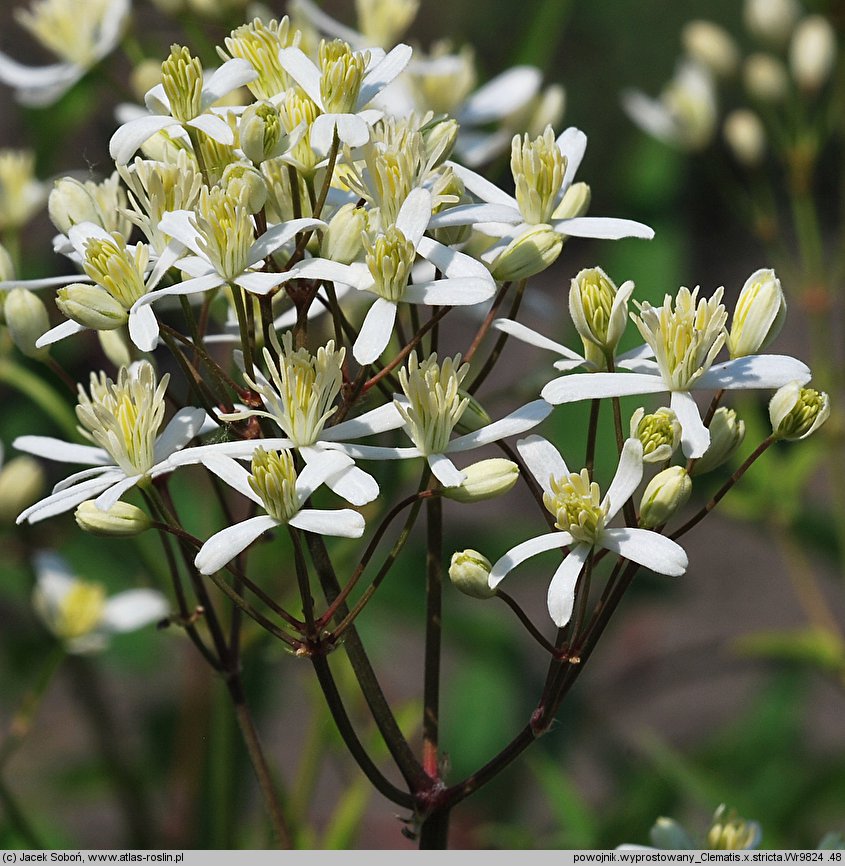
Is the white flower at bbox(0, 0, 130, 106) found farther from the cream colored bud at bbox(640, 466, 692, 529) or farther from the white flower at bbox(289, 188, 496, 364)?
the cream colored bud at bbox(640, 466, 692, 529)

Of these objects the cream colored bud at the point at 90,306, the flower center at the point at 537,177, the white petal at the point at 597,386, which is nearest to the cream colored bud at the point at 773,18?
the flower center at the point at 537,177

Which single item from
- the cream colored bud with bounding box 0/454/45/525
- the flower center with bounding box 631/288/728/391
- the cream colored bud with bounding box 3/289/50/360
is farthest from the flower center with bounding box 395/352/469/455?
the cream colored bud with bounding box 0/454/45/525

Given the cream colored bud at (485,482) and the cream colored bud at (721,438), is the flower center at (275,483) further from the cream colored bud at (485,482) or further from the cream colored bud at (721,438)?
the cream colored bud at (721,438)
